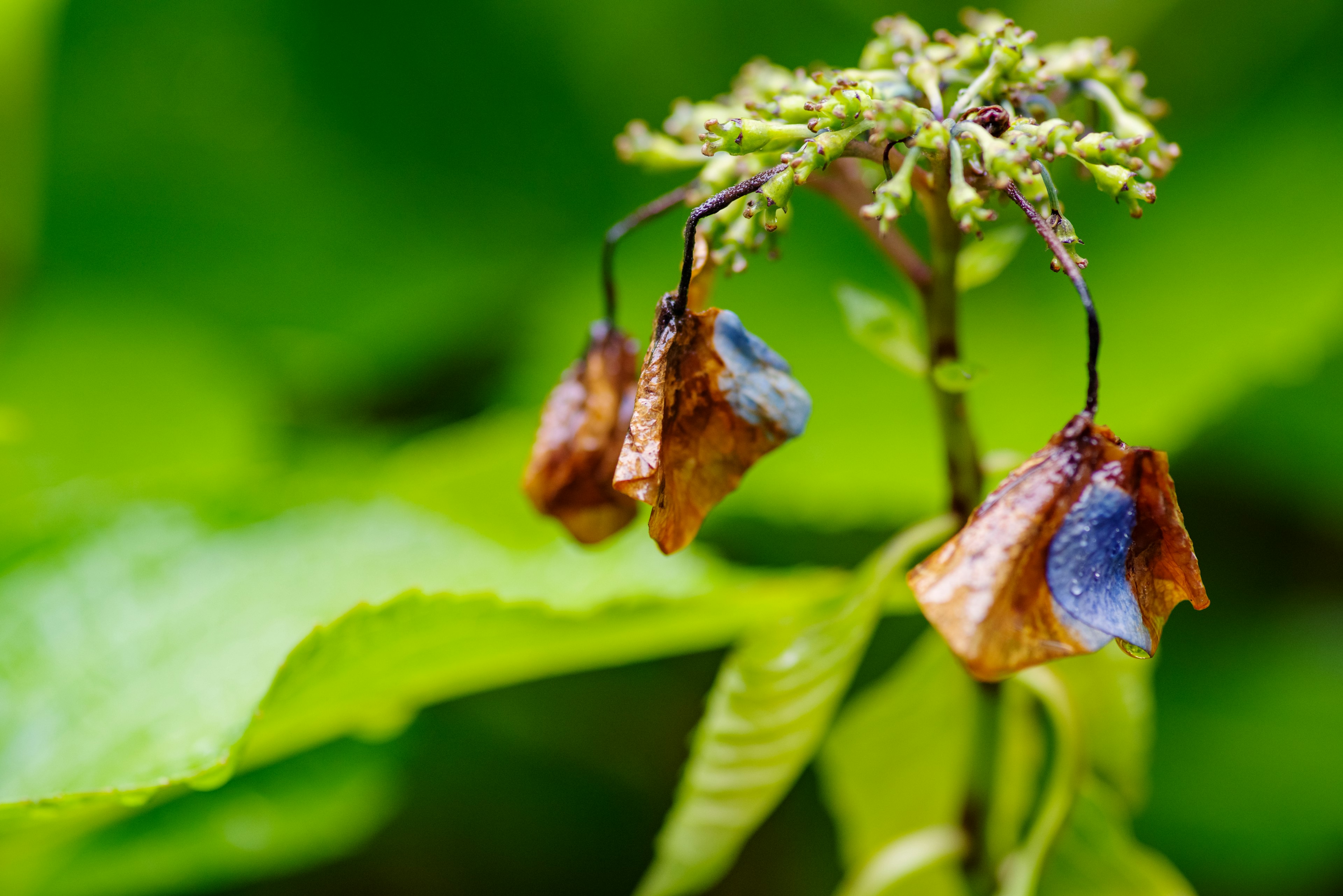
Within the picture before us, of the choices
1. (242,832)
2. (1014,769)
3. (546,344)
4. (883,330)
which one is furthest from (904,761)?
(546,344)

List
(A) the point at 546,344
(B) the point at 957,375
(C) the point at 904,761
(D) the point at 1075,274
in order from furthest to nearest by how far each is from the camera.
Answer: (A) the point at 546,344 → (C) the point at 904,761 → (B) the point at 957,375 → (D) the point at 1075,274

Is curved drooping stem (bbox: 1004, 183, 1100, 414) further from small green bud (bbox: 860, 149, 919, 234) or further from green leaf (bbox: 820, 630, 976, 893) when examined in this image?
green leaf (bbox: 820, 630, 976, 893)

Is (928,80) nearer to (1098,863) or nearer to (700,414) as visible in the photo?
(700,414)

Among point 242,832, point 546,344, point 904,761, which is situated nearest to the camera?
point 904,761

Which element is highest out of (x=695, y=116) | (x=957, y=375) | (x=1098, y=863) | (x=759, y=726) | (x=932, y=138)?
(x=695, y=116)

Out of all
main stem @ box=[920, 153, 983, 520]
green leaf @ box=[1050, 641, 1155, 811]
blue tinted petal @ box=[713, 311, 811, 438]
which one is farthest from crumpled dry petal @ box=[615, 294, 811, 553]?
green leaf @ box=[1050, 641, 1155, 811]

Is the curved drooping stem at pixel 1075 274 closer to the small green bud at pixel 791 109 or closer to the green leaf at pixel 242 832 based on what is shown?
the small green bud at pixel 791 109
